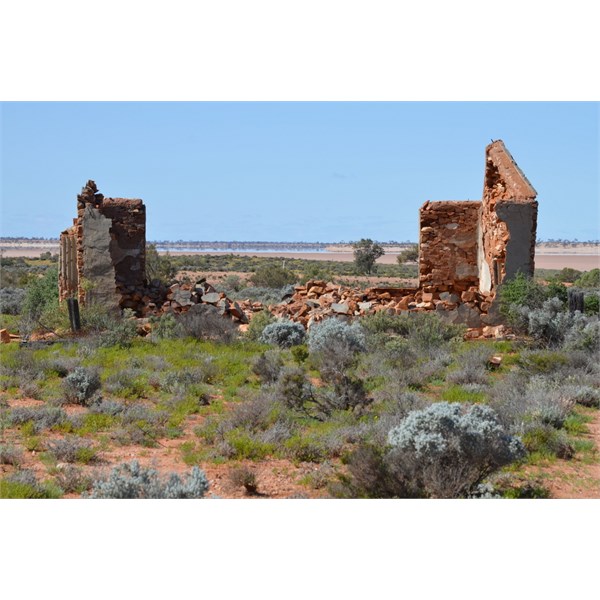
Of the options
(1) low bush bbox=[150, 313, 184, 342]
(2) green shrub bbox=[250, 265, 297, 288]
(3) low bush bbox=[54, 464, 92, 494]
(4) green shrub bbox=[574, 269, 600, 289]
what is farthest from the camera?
(2) green shrub bbox=[250, 265, 297, 288]

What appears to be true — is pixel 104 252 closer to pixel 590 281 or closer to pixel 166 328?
pixel 166 328

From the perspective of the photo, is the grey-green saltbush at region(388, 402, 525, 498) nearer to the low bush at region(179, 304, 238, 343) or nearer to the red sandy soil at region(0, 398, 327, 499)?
the red sandy soil at region(0, 398, 327, 499)

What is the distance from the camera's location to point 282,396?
35.0 ft

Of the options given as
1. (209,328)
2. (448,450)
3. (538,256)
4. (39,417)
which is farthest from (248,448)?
(538,256)

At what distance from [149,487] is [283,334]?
939cm

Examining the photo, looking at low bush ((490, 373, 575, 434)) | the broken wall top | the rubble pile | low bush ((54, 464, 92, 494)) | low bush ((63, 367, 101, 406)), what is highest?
the broken wall top

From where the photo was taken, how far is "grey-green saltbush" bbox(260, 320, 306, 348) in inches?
617

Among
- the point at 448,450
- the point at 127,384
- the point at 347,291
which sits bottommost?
the point at 127,384

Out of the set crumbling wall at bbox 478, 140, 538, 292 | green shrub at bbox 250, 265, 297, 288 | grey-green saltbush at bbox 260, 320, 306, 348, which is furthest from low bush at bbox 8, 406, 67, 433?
green shrub at bbox 250, 265, 297, 288

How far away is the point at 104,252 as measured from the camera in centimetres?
1827

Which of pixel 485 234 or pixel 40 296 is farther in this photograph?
pixel 40 296

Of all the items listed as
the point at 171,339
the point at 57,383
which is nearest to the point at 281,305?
the point at 171,339

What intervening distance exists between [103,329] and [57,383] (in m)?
4.69

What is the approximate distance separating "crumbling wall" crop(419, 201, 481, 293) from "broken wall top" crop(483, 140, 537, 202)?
800 millimetres
